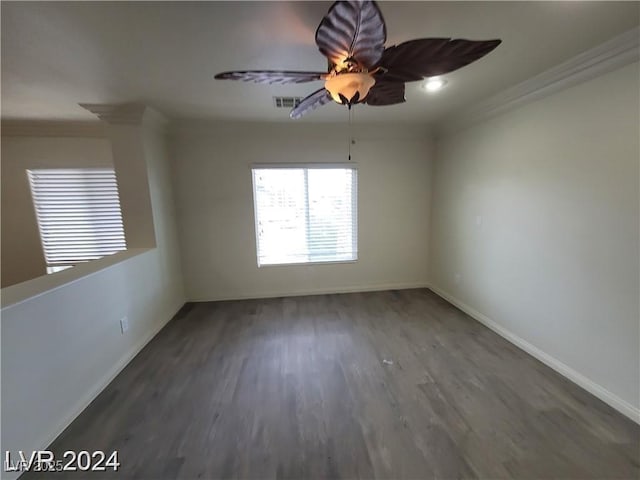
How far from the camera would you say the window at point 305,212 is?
142 inches

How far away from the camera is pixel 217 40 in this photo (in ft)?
5.08

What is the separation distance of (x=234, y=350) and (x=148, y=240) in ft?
5.15

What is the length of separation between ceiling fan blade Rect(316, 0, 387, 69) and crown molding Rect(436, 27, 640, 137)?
66.9 inches


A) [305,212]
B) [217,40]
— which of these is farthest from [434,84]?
[305,212]

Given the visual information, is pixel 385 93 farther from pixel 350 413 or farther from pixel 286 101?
pixel 350 413

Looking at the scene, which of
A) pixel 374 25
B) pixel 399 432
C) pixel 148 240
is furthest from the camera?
pixel 148 240

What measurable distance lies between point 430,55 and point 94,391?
3071 mm

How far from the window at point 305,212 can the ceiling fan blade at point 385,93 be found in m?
1.88

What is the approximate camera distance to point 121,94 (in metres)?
2.32

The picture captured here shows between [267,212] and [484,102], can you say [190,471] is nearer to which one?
[267,212]

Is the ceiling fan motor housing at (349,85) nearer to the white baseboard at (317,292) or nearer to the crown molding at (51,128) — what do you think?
the white baseboard at (317,292)

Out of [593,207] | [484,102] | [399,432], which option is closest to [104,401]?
[399,432]

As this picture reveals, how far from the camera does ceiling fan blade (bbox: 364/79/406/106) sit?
1536mm

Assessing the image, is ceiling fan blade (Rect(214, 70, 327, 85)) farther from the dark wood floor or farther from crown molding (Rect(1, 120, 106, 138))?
crown molding (Rect(1, 120, 106, 138))
